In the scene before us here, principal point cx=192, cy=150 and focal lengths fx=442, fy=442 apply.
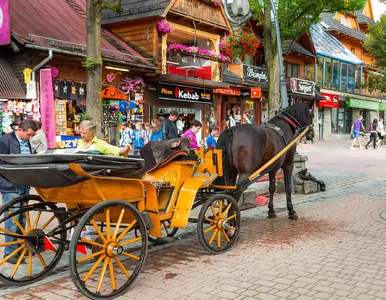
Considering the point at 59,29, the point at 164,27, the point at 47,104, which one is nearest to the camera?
the point at 47,104

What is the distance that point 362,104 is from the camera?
3703 cm

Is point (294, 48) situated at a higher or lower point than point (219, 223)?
higher

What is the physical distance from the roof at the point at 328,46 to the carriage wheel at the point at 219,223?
87.5 ft

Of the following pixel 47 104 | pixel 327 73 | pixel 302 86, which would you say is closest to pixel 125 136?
pixel 47 104

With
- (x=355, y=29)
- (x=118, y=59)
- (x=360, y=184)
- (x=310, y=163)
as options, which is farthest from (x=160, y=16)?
(x=355, y=29)

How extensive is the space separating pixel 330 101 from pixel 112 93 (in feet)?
67.3

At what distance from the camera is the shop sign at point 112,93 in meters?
16.0

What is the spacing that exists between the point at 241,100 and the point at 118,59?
10144 mm

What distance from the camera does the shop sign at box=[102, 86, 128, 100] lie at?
16.0 metres

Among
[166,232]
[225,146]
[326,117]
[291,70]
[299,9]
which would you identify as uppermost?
[291,70]

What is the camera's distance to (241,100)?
24.1 meters

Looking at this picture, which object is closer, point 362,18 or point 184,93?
point 184,93

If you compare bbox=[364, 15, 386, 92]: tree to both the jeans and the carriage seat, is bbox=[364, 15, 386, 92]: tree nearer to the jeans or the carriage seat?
the jeans

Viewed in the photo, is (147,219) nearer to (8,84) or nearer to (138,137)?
(8,84)
